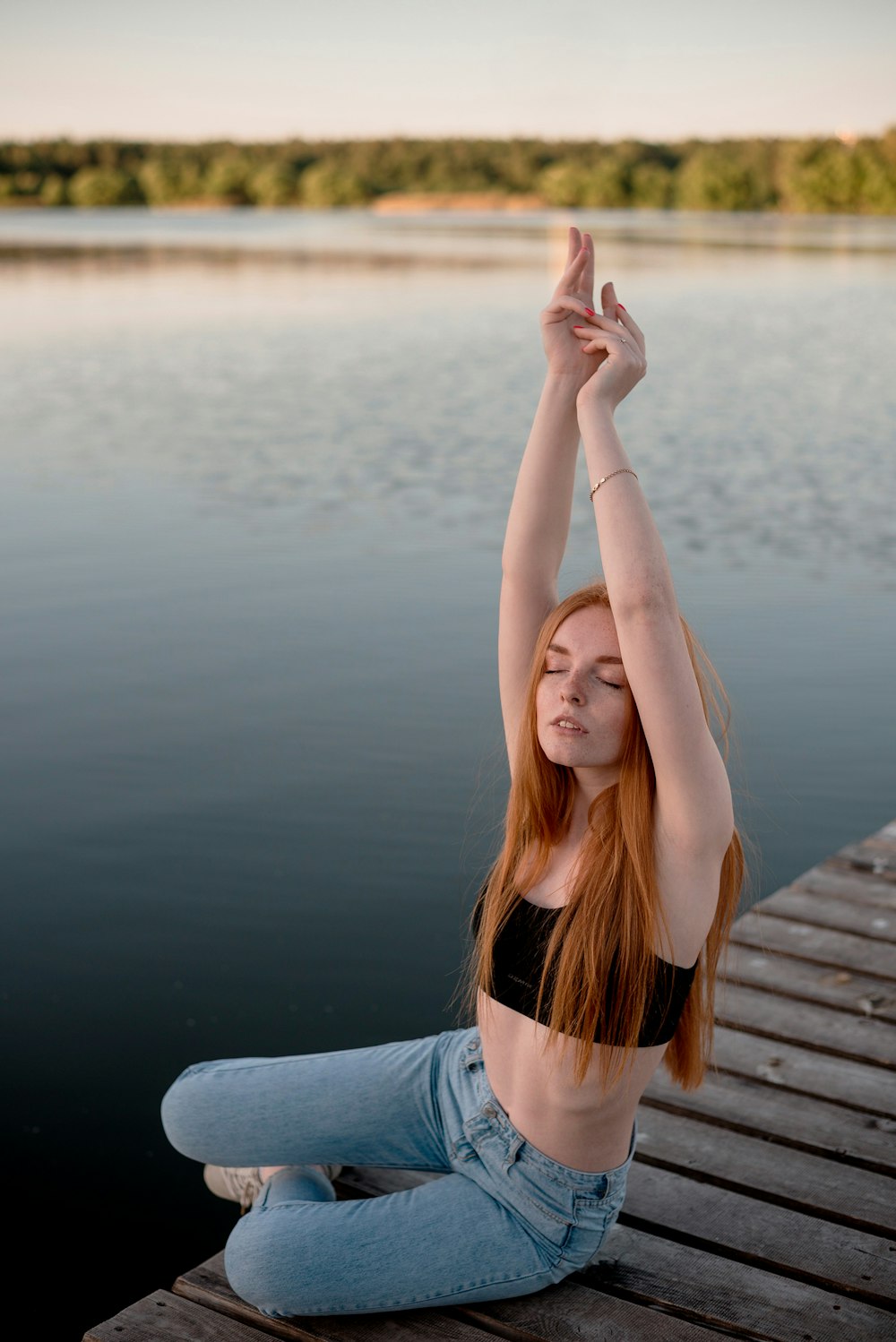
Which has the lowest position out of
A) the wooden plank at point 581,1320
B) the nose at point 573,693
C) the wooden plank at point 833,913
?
the wooden plank at point 581,1320

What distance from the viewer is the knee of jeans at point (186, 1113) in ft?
8.89

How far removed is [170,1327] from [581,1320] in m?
0.78

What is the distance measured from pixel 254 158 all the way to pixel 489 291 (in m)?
78.8

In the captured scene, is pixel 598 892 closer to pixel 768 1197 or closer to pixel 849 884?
pixel 768 1197

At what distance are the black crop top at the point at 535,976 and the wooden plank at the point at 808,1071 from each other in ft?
4.05

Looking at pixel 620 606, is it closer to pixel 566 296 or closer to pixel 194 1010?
pixel 566 296

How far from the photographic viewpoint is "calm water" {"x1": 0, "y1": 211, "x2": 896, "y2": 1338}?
16.7 feet

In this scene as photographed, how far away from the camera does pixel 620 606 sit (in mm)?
2197

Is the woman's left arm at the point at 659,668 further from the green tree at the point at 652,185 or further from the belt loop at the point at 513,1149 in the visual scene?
the green tree at the point at 652,185

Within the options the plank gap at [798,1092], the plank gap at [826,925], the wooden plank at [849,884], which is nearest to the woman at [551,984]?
the plank gap at [798,1092]

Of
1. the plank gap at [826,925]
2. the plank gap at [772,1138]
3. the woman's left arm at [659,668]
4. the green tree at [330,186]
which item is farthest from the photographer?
the green tree at [330,186]

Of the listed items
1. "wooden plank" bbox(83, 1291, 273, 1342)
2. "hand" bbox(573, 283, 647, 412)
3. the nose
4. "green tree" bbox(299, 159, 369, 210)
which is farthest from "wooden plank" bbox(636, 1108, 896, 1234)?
"green tree" bbox(299, 159, 369, 210)

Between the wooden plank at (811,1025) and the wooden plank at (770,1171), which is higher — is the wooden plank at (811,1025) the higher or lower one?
the higher one

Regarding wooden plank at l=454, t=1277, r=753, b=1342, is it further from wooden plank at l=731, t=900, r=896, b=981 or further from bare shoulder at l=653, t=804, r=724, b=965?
wooden plank at l=731, t=900, r=896, b=981
